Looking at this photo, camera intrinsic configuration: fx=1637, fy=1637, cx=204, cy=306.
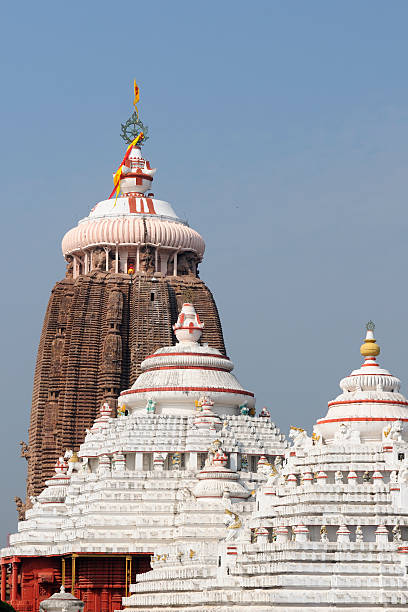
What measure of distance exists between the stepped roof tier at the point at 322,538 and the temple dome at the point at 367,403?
6cm

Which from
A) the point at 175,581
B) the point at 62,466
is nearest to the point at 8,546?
the point at 62,466

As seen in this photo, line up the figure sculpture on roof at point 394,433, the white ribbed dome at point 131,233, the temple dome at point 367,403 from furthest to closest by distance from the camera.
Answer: the white ribbed dome at point 131,233 < the temple dome at point 367,403 < the figure sculpture on roof at point 394,433

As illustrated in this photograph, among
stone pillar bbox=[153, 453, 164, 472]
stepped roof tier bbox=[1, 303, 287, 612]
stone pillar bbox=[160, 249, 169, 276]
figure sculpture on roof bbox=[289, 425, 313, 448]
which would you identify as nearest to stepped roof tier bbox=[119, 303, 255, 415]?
stepped roof tier bbox=[1, 303, 287, 612]

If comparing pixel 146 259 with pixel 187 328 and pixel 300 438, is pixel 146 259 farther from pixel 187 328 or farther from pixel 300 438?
pixel 300 438

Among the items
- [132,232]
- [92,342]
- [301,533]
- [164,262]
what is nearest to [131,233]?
[132,232]

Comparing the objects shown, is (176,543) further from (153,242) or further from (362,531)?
(153,242)

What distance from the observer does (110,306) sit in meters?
109

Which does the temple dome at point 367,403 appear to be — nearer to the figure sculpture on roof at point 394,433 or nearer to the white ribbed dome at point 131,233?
the figure sculpture on roof at point 394,433

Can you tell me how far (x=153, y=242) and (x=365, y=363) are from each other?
45.6 metres

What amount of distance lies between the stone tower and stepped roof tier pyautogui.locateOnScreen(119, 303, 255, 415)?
17067 millimetres

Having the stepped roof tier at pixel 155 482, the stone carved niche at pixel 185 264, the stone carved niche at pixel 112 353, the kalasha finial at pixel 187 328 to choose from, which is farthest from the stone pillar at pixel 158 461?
the stone carved niche at pixel 185 264

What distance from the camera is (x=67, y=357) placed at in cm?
10781

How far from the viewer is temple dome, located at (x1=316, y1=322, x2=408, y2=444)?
65875 millimetres

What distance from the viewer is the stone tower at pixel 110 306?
106m
